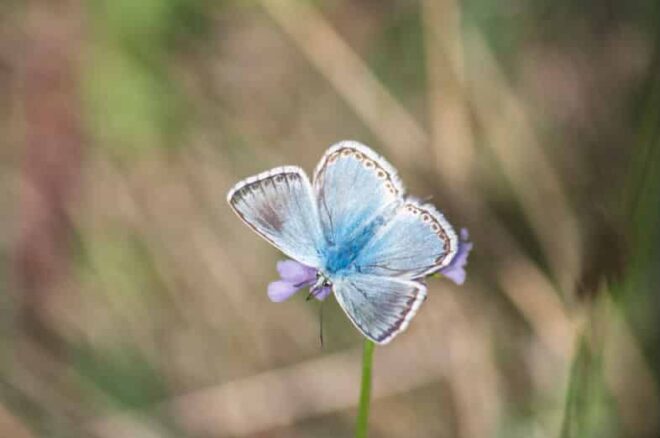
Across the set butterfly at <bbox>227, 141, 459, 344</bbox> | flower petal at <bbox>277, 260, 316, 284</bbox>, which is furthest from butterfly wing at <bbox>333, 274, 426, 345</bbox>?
flower petal at <bbox>277, 260, 316, 284</bbox>

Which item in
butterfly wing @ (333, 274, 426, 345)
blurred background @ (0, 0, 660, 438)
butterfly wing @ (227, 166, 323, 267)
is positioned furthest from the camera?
blurred background @ (0, 0, 660, 438)

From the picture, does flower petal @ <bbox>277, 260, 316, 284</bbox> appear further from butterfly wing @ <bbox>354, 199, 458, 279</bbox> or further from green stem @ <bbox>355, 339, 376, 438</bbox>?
green stem @ <bbox>355, 339, 376, 438</bbox>

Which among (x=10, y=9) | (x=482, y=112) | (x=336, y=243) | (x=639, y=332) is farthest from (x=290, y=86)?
(x=336, y=243)

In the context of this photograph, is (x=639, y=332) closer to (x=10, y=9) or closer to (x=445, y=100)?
(x=445, y=100)

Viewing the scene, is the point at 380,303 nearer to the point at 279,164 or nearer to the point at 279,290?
the point at 279,290

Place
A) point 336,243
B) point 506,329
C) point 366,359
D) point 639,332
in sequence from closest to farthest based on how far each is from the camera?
point 366,359, point 336,243, point 639,332, point 506,329

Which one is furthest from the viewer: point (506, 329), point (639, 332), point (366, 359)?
point (506, 329)

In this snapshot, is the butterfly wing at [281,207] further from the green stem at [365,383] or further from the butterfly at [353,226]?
the green stem at [365,383]
